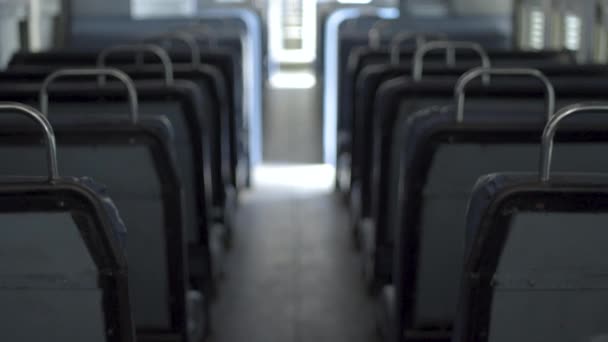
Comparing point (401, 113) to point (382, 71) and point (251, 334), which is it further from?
point (251, 334)

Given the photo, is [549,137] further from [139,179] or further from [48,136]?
[139,179]

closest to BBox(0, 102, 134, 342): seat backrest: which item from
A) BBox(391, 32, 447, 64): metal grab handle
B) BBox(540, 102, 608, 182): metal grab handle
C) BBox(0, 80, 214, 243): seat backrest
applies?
BBox(540, 102, 608, 182): metal grab handle

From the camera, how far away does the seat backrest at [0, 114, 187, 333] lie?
9.12ft

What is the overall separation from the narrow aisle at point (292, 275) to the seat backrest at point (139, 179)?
96 cm

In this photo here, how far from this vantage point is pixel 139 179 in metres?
2.91

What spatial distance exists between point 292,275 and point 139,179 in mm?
2111

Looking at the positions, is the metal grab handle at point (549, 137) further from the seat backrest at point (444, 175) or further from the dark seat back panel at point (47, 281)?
the dark seat back panel at point (47, 281)

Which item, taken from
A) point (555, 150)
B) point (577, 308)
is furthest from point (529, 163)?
point (577, 308)

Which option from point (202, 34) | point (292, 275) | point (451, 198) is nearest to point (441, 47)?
point (292, 275)

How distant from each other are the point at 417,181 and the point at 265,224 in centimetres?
315

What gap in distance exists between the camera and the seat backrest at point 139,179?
2779mm

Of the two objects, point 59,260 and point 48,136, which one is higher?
point 48,136

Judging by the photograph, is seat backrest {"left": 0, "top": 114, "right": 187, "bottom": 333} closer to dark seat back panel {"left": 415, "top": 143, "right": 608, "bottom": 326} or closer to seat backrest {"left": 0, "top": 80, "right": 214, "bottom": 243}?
seat backrest {"left": 0, "top": 80, "right": 214, "bottom": 243}

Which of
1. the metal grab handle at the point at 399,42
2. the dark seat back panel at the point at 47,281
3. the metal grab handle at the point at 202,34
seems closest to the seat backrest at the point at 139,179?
the dark seat back panel at the point at 47,281
